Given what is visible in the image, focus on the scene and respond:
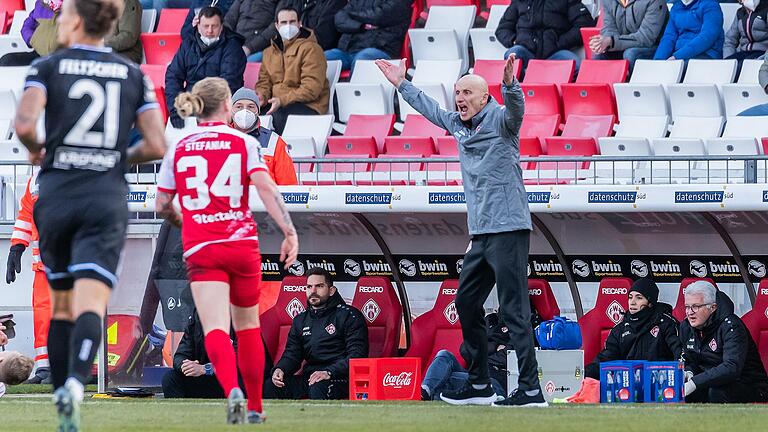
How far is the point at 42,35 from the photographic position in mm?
17484

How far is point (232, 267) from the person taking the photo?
24.1ft

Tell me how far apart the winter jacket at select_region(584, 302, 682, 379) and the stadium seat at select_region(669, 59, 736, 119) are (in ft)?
12.5

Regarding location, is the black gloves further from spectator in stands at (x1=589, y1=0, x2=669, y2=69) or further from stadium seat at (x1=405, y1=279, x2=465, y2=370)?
spectator in stands at (x1=589, y1=0, x2=669, y2=69)

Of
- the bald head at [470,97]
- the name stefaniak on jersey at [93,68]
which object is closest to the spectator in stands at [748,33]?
the bald head at [470,97]

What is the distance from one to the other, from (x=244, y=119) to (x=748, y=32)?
18.8 feet

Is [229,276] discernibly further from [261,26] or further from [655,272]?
[261,26]

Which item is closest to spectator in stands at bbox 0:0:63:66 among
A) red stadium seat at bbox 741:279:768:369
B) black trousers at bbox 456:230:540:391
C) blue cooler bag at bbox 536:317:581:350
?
blue cooler bag at bbox 536:317:581:350

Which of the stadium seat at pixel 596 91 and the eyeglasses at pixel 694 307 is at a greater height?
the stadium seat at pixel 596 91

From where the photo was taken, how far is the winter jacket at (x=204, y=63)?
15.5 m

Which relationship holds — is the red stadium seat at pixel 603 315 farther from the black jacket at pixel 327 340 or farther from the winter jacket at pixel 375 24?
the winter jacket at pixel 375 24

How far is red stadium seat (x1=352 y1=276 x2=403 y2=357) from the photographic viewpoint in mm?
11844

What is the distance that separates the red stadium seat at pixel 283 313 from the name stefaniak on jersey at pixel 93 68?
5882 mm

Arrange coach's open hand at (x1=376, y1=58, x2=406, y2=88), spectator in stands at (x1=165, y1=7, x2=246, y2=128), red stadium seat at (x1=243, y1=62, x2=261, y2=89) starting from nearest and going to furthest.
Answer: coach's open hand at (x1=376, y1=58, x2=406, y2=88)
spectator in stands at (x1=165, y1=7, x2=246, y2=128)
red stadium seat at (x1=243, y1=62, x2=261, y2=89)

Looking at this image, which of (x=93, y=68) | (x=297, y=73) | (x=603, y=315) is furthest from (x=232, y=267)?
(x=297, y=73)
